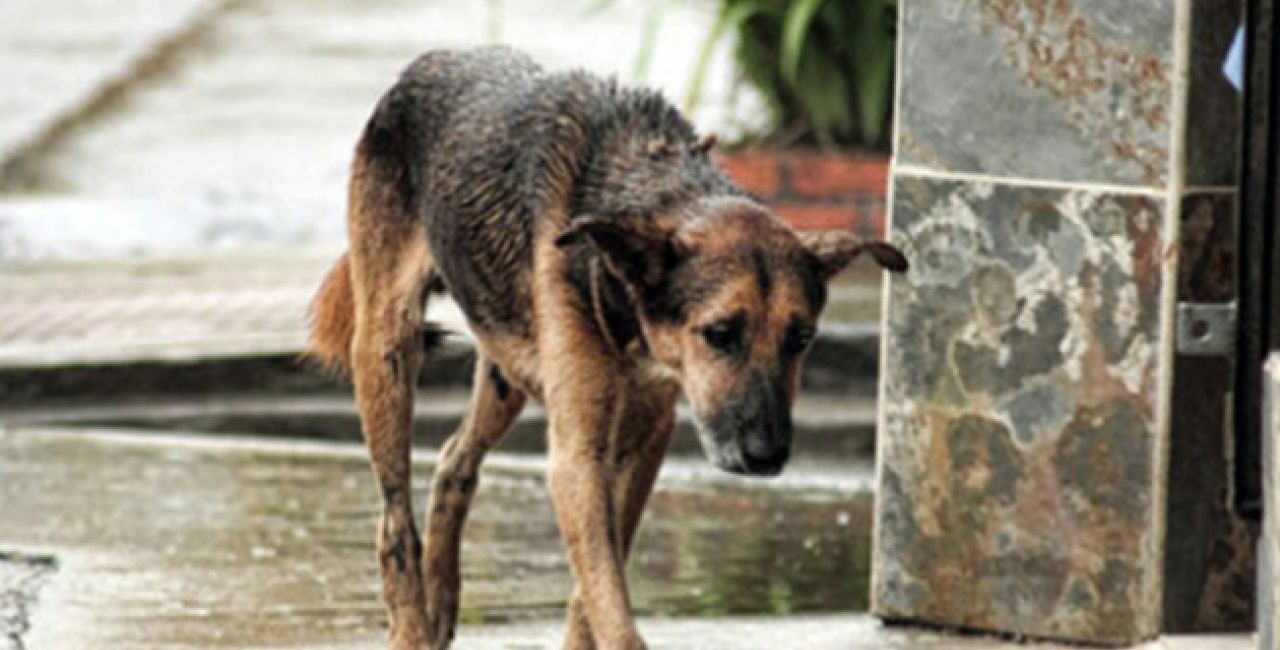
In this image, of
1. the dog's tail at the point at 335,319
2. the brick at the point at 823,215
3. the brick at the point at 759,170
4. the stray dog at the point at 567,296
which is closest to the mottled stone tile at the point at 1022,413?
the stray dog at the point at 567,296

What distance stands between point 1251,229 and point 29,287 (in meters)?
6.30

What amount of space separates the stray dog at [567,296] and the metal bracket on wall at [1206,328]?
0.98 meters

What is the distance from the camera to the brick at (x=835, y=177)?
11539 millimetres

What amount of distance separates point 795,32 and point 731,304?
581cm

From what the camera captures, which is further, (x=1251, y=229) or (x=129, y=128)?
(x=129, y=128)

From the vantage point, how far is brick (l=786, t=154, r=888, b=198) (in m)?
11.5

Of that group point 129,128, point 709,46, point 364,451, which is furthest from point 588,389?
point 129,128

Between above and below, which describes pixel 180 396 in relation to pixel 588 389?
below

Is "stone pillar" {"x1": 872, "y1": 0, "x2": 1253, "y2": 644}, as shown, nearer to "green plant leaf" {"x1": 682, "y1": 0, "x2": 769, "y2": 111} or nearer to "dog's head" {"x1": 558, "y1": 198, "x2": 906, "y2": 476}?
"dog's head" {"x1": 558, "y1": 198, "x2": 906, "y2": 476}

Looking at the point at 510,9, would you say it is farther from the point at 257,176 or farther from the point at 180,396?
the point at 180,396

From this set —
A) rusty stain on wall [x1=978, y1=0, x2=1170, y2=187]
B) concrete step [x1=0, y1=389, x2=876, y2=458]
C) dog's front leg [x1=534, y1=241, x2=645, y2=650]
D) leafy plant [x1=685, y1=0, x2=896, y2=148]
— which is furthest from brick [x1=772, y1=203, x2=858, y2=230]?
dog's front leg [x1=534, y1=241, x2=645, y2=650]

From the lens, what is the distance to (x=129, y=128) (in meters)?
15.1

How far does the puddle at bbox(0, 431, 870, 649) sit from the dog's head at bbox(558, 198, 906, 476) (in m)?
1.57

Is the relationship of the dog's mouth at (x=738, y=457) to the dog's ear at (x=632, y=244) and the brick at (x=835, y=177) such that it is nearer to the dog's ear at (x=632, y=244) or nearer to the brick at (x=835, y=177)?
the dog's ear at (x=632, y=244)
